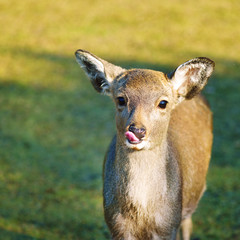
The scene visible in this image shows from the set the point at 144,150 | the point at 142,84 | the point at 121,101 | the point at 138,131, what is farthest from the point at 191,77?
the point at 138,131

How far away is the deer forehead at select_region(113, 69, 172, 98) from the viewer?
417 cm

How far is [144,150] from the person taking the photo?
4.19 m

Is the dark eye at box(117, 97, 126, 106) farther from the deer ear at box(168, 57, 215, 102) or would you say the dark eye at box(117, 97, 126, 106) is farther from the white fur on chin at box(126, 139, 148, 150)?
the deer ear at box(168, 57, 215, 102)

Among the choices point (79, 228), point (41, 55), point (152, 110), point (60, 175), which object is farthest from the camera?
point (41, 55)

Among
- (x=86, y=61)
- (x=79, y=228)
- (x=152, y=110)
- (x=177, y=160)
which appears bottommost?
(x=79, y=228)

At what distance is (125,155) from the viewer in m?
4.28

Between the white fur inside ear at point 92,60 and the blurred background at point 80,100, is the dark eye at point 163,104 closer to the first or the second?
the white fur inside ear at point 92,60

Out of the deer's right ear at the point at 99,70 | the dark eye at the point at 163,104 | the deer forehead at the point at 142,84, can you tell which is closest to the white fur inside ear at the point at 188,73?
the deer forehead at the point at 142,84

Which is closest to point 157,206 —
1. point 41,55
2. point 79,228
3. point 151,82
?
point 151,82

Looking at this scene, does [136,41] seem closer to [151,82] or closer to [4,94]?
[4,94]

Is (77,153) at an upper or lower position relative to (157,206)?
lower

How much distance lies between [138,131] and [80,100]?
667cm

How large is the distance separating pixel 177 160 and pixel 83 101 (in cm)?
579

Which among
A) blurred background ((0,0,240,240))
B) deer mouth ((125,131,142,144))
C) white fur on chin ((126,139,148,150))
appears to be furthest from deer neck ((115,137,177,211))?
blurred background ((0,0,240,240))
